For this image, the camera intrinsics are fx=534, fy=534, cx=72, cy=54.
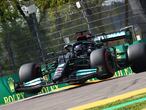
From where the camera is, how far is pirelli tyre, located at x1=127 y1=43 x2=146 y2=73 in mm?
13503

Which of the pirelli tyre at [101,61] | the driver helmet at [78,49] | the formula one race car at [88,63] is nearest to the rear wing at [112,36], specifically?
the formula one race car at [88,63]

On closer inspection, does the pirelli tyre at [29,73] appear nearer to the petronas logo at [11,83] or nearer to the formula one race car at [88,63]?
the formula one race car at [88,63]

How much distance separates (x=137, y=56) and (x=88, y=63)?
1401 millimetres

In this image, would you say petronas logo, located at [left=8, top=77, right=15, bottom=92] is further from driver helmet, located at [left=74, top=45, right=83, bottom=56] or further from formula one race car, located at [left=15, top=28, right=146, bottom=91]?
driver helmet, located at [left=74, top=45, right=83, bottom=56]

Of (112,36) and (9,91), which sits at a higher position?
(112,36)

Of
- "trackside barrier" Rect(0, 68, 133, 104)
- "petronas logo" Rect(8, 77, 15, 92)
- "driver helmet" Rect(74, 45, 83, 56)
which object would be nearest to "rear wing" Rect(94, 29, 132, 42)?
"driver helmet" Rect(74, 45, 83, 56)

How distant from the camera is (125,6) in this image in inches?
715

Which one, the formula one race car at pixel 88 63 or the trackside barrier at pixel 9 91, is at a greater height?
the formula one race car at pixel 88 63

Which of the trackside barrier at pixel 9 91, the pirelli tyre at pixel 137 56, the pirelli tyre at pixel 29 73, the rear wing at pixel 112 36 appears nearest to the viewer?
the pirelli tyre at pixel 137 56

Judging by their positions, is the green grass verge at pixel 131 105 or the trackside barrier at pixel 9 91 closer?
the green grass verge at pixel 131 105

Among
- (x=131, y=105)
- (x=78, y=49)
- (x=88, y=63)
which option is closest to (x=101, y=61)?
(x=88, y=63)

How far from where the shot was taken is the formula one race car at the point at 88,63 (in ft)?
44.4

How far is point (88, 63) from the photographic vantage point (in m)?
14.3

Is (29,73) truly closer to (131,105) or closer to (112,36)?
(112,36)
